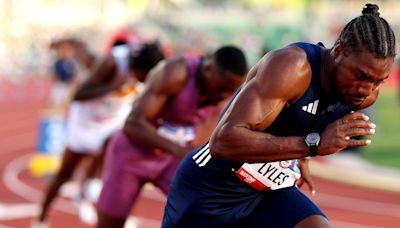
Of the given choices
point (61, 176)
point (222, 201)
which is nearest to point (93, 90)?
point (61, 176)

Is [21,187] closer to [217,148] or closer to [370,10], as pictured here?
[217,148]

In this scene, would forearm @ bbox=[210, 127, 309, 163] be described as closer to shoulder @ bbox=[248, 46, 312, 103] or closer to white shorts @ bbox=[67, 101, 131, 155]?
shoulder @ bbox=[248, 46, 312, 103]

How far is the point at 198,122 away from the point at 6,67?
27.4 m

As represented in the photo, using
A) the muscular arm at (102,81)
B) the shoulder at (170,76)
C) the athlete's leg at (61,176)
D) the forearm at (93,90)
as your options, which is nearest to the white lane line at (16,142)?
the athlete's leg at (61,176)

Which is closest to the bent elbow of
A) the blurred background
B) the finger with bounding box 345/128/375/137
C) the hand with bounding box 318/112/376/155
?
the hand with bounding box 318/112/376/155

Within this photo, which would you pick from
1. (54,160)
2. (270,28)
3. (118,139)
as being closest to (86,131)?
(118,139)

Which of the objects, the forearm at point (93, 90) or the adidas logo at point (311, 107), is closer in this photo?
the adidas logo at point (311, 107)

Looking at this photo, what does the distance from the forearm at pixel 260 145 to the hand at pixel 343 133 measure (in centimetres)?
9

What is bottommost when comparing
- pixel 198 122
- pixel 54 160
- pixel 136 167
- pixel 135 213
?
pixel 54 160

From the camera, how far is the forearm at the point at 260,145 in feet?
12.5

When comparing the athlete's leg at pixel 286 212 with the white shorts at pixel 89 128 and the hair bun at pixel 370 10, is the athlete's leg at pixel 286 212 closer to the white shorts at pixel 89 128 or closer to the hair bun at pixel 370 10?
the hair bun at pixel 370 10

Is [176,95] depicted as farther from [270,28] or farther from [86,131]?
[270,28]

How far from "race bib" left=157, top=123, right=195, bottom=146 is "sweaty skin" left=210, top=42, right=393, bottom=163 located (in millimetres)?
2221

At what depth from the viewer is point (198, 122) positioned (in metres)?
6.18
